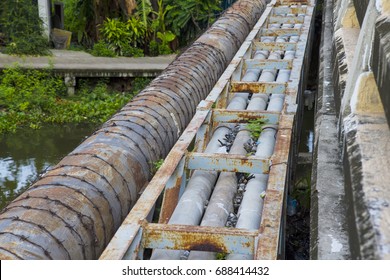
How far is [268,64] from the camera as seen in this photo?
7012 mm

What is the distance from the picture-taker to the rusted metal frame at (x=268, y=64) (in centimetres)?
700

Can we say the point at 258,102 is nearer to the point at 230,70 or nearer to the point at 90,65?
the point at 230,70

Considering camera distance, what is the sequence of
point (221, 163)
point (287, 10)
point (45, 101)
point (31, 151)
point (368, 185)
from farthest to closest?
point (45, 101), point (31, 151), point (287, 10), point (221, 163), point (368, 185)

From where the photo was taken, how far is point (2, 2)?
13945 millimetres

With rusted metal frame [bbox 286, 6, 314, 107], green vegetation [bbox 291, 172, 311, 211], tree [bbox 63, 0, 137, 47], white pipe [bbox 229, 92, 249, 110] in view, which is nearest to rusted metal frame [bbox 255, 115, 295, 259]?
rusted metal frame [bbox 286, 6, 314, 107]

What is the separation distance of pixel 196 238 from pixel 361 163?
4.12ft

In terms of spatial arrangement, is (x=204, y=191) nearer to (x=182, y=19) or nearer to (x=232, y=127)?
(x=232, y=127)

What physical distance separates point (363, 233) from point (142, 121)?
3.73 meters

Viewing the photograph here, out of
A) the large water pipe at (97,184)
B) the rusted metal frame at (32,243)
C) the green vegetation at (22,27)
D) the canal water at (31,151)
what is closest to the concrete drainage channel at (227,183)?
the large water pipe at (97,184)

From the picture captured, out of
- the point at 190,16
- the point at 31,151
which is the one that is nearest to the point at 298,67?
the point at 31,151

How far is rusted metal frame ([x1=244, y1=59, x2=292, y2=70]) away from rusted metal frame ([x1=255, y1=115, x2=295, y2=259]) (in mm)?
2464

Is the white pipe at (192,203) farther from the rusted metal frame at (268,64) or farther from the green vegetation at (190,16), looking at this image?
the green vegetation at (190,16)

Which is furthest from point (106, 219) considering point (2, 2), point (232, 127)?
point (2, 2)

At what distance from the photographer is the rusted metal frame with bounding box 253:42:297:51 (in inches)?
309
